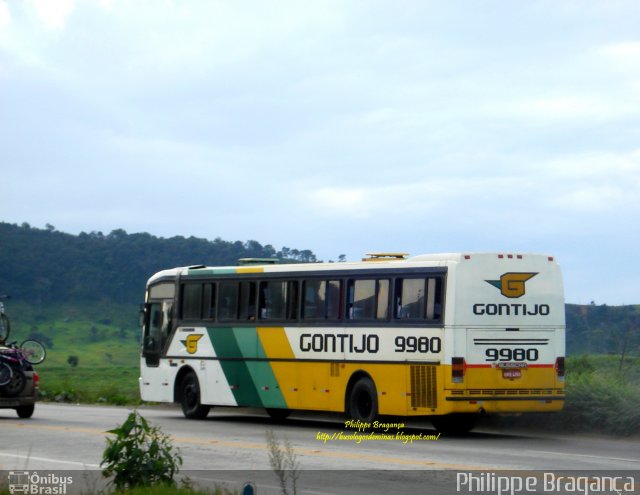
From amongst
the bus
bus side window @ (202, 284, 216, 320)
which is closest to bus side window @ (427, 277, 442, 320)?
the bus

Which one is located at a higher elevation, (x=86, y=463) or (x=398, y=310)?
(x=398, y=310)

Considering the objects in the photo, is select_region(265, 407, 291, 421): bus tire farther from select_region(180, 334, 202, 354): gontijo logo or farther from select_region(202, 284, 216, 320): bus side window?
select_region(202, 284, 216, 320): bus side window

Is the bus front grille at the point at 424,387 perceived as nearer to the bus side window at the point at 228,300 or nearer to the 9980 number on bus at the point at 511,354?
the 9980 number on bus at the point at 511,354

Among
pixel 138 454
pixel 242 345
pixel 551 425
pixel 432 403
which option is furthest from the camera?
pixel 242 345

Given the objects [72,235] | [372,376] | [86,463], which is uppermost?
[72,235]

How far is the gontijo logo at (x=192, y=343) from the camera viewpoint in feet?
88.2

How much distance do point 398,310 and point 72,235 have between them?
445ft

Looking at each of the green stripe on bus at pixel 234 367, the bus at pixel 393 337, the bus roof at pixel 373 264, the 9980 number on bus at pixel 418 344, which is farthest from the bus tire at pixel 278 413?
the 9980 number on bus at pixel 418 344

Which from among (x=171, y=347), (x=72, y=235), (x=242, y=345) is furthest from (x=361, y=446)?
(x=72, y=235)

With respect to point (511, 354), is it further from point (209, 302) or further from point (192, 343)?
point (192, 343)

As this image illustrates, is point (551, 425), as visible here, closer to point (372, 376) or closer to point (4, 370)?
point (372, 376)

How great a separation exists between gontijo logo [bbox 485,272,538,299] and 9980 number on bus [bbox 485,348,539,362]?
0.92 m

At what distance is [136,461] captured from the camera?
11.9m

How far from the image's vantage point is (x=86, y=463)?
54.2ft
